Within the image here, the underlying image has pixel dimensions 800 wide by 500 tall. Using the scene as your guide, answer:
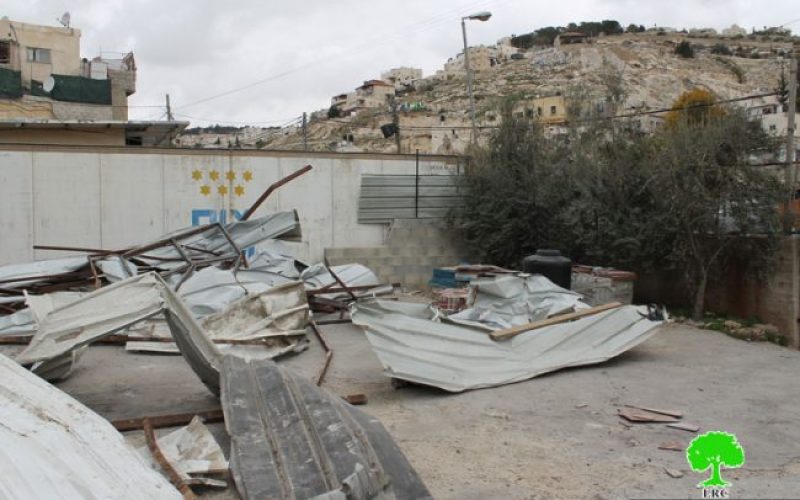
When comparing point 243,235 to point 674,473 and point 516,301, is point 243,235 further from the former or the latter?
point 674,473

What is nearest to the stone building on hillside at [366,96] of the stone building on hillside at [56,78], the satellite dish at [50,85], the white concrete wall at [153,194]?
the stone building on hillside at [56,78]

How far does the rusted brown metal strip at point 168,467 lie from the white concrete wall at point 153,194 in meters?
9.22

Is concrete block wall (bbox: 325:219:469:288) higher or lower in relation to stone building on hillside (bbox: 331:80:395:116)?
lower

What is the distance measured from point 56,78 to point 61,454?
2827cm

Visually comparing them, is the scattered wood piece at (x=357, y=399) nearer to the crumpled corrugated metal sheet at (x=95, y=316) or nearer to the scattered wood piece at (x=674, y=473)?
the crumpled corrugated metal sheet at (x=95, y=316)

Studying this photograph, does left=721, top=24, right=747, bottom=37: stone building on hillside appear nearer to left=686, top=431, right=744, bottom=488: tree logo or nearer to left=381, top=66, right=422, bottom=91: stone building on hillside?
left=381, top=66, right=422, bottom=91: stone building on hillside

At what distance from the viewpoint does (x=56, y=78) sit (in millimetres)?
28141

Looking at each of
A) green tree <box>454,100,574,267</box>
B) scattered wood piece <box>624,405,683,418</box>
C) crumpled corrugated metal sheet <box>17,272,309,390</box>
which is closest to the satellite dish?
green tree <box>454,100,574,267</box>

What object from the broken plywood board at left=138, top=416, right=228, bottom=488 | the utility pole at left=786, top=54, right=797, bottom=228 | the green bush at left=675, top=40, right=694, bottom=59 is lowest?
the broken plywood board at left=138, top=416, right=228, bottom=488

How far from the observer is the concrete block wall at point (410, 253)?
15.2 meters

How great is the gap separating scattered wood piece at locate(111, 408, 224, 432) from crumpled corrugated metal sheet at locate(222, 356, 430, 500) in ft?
1.80

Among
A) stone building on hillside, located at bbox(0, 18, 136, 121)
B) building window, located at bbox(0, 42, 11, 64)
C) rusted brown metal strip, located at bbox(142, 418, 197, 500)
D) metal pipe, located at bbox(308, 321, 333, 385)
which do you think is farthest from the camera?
building window, located at bbox(0, 42, 11, 64)

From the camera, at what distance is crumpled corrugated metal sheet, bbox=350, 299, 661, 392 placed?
7180 millimetres

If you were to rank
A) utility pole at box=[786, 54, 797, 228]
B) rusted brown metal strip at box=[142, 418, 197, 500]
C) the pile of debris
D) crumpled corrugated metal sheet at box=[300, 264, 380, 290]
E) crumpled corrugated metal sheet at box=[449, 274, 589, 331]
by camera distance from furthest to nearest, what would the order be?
crumpled corrugated metal sheet at box=[300, 264, 380, 290] < utility pole at box=[786, 54, 797, 228] < crumpled corrugated metal sheet at box=[449, 274, 589, 331] < rusted brown metal strip at box=[142, 418, 197, 500] < the pile of debris
